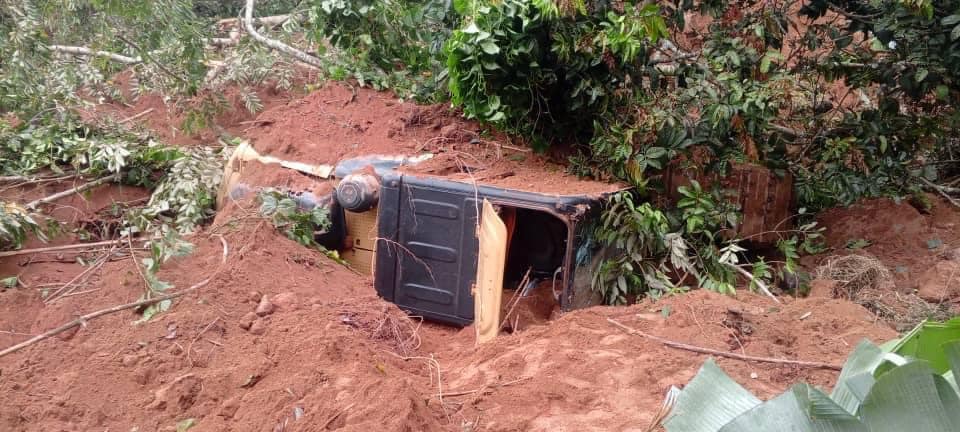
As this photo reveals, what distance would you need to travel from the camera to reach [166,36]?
5730 mm

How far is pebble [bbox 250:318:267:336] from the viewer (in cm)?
374

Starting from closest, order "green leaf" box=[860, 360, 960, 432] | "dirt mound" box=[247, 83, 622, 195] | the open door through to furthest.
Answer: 1. "green leaf" box=[860, 360, 960, 432]
2. the open door
3. "dirt mound" box=[247, 83, 622, 195]

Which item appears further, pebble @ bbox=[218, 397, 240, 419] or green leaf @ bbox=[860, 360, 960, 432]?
pebble @ bbox=[218, 397, 240, 419]

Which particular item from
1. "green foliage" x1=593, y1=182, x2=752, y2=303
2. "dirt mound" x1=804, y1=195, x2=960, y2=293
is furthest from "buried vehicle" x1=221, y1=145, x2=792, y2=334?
"dirt mound" x1=804, y1=195, x2=960, y2=293

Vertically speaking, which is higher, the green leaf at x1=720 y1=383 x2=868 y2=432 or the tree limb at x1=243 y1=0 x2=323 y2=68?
the tree limb at x1=243 y1=0 x2=323 y2=68

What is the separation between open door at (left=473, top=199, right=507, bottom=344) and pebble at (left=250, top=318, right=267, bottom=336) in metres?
1.36

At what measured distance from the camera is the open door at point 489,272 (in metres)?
4.58

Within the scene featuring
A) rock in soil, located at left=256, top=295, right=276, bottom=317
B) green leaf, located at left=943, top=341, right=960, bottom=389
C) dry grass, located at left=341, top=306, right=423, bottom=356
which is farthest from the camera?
dry grass, located at left=341, top=306, right=423, bottom=356

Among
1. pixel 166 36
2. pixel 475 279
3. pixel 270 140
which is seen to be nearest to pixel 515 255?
pixel 475 279

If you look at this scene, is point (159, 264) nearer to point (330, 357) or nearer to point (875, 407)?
point (330, 357)

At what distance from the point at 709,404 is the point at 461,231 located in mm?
3455

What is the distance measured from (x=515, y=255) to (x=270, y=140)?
2139 mm

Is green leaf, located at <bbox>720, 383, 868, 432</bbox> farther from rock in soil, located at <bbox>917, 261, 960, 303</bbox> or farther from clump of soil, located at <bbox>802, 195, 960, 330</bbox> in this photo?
rock in soil, located at <bbox>917, 261, 960, 303</bbox>

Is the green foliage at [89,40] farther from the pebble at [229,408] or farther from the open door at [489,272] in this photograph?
the pebble at [229,408]
